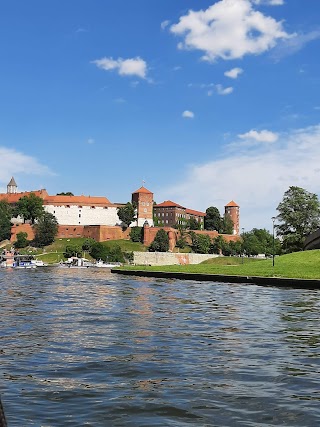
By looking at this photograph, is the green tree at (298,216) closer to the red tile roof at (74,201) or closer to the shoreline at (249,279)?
the shoreline at (249,279)

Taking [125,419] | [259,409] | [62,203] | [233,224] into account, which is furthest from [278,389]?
[233,224]

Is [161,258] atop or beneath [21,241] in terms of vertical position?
beneath

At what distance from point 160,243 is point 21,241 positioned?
136 ft

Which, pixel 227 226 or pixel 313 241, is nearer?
pixel 313 241

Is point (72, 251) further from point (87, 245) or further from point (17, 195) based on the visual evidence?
point (17, 195)

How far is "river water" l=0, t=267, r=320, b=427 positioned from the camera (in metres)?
7.09

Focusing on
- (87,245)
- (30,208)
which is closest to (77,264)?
(87,245)

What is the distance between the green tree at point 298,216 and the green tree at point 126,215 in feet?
297

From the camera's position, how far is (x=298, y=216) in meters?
80.6

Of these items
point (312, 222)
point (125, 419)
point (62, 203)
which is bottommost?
point (125, 419)

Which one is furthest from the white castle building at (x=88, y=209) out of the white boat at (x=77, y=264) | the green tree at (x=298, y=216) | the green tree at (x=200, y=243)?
the green tree at (x=298, y=216)

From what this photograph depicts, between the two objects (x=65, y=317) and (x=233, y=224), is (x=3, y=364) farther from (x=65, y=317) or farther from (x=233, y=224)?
(x=233, y=224)

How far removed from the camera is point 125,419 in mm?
6887

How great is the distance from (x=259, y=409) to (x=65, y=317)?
11.5 metres
